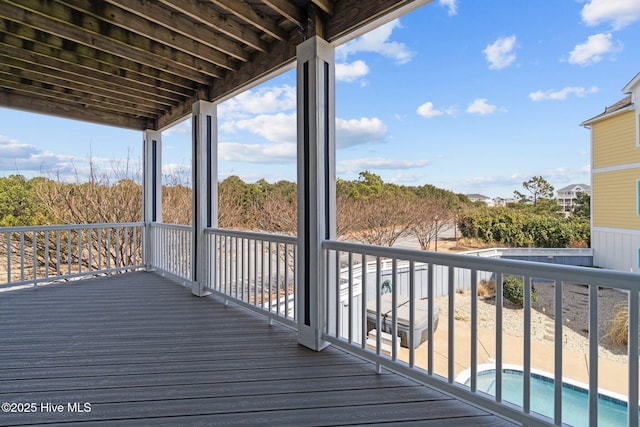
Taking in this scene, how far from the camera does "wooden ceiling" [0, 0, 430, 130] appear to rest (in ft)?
8.43

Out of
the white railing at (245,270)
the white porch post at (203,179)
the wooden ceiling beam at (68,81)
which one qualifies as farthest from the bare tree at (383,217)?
the wooden ceiling beam at (68,81)

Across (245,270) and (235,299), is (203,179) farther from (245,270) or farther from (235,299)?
(235,299)

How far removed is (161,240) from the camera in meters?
5.56

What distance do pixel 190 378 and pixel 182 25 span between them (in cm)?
280

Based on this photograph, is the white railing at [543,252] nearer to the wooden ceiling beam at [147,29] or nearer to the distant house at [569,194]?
the distant house at [569,194]

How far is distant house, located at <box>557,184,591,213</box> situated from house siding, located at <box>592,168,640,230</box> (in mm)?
69

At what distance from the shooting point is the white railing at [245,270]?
3.27 metres

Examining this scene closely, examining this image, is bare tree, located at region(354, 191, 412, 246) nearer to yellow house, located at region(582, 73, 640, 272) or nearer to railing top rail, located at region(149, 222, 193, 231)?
railing top rail, located at region(149, 222, 193, 231)

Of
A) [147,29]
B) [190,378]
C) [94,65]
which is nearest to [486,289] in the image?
[190,378]

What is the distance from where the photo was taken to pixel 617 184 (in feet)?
5.41

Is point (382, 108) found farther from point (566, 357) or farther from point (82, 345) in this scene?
point (82, 345)

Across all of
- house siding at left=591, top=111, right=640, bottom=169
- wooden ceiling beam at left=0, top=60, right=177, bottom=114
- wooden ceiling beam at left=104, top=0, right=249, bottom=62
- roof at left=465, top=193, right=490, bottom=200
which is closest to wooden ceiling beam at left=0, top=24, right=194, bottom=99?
wooden ceiling beam at left=0, top=60, right=177, bottom=114

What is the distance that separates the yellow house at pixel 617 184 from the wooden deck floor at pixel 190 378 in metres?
1.04

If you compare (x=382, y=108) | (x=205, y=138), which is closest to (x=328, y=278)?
(x=205, y=138)
